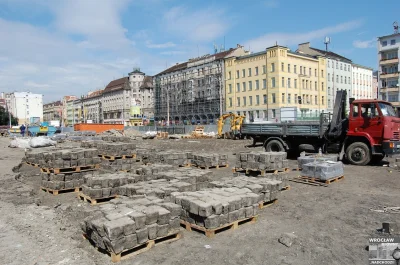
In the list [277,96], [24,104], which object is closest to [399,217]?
[277,96]

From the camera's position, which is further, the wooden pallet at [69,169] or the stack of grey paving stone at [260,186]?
the wooden pallet at [69,169]

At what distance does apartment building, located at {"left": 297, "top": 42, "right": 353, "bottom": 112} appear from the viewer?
205 ft

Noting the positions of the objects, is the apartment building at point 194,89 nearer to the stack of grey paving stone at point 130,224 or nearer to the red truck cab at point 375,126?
the red truck cab at point 375,126

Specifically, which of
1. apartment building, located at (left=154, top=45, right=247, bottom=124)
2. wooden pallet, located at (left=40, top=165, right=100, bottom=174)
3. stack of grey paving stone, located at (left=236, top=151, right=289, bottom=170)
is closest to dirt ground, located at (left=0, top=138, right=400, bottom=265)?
wooden pallet, located at (left=40, top=165, right=100, bottom=174)

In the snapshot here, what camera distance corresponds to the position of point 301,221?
271 inches

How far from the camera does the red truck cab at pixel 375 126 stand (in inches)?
Result: 503

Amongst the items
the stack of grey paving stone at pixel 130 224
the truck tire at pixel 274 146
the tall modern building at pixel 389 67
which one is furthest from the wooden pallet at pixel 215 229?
the tall modern building at pixel 389 67

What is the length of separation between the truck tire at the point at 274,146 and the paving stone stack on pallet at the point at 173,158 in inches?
178

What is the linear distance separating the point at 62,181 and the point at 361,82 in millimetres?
76384

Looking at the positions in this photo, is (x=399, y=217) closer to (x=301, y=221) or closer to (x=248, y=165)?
(x=301, y=221)

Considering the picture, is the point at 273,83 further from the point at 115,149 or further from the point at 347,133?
the point at 115,149

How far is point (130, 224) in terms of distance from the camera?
516cm

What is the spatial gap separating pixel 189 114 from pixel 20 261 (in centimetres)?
6382

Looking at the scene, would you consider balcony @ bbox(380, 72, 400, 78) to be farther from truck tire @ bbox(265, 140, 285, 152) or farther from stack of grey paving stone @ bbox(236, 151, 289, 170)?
stack of grey paving stone @ bbox(236, 151, 289, 170)
